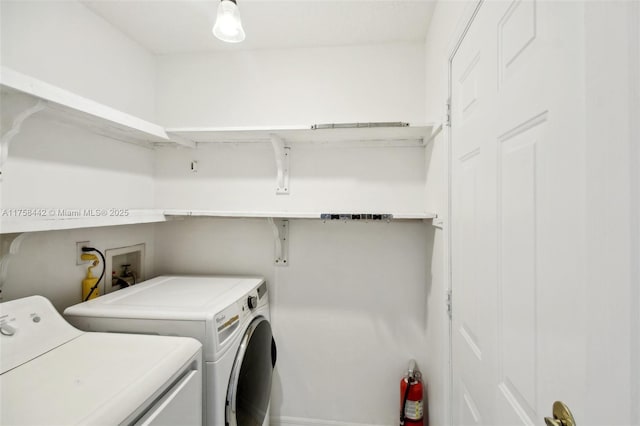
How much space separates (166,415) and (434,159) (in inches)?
62.4

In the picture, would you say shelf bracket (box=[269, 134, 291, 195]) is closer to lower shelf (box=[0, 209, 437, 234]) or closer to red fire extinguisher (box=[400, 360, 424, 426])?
lower shelf (box=[0, 209, 437, 234])

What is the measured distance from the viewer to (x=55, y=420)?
2.13 ft

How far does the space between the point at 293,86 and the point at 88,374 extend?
1.81m

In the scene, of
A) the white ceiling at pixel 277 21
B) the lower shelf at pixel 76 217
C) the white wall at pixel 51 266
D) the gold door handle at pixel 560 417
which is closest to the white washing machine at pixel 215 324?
the white wall at pixel 51 266

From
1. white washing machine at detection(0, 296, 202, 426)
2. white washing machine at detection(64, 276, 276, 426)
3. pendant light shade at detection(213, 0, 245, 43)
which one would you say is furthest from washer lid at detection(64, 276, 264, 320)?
pendant light shade at detection(213, 0, 245, 43)

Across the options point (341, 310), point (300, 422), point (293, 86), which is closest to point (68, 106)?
point (293, 86)

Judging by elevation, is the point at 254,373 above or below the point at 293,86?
below

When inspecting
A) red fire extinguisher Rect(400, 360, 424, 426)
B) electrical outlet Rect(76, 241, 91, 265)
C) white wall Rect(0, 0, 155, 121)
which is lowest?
red fire extinguisher Rect(400, 360, 424, 426)

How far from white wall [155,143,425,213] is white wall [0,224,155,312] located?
1.87 feet

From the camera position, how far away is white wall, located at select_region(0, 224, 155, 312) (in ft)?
3.74

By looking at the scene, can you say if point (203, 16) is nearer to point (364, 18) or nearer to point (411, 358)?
A: point (364, 18)

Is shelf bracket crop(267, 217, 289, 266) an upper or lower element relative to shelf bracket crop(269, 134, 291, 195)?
lower

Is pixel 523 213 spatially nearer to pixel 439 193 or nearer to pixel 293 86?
pixel 439 193

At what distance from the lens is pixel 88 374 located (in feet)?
2.75
